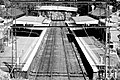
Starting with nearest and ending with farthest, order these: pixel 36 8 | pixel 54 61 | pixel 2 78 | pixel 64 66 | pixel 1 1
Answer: pixel 2 78 → pixel 64 66 → pixel 54 61 → pixel 36 8 → pixel 1 1

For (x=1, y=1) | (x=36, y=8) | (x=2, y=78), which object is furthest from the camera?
(x=1, y=1)

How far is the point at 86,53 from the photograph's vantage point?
1523 cm

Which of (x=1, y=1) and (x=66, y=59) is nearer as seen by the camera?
(x=66, y=59)

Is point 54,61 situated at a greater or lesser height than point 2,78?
lesser

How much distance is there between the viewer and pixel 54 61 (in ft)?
48.0

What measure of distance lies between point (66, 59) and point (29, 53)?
1974 millimetres

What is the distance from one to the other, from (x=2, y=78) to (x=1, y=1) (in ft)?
103

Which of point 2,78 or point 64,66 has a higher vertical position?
point 2,78

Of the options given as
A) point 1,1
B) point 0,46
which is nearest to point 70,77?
point 0,46

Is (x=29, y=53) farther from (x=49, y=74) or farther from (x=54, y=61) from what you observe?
(x=49, y=74)

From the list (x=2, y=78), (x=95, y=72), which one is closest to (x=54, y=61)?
(x=95, y=72)

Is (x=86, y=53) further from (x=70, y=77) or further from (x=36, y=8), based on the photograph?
(x=36, y=8)

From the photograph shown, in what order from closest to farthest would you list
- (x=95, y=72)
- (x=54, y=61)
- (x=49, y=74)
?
(x=95, y=72) → (x=49, y=74) → (x=54, y=61)

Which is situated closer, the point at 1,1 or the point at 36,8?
the point at 36,8
